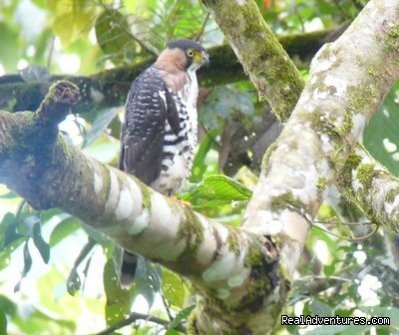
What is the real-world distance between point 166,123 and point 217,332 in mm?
1842

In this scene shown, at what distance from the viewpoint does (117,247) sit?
366 cm

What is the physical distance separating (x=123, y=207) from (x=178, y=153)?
1.99 metres

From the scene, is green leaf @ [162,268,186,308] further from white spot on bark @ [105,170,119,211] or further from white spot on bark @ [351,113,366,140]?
white spot on bark @ [105,170,119,211]

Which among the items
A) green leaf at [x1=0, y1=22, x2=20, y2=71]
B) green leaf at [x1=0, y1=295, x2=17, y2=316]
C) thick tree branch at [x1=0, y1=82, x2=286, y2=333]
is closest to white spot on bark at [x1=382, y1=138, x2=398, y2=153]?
green leaf at [x1=0, y1=295, x2=17, y2=316]

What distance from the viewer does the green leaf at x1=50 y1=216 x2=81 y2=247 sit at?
3.88 metres

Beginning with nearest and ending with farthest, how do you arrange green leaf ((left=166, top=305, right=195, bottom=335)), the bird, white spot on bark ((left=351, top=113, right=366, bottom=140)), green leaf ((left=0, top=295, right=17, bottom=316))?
white spot on bark ((left=351, top=113, right=366, bottom=140))
green leaf ((left=166, top=305, right=195, bottom=335))
green leaf ((left=0, top=295, right=17, bottom=316))
the bird

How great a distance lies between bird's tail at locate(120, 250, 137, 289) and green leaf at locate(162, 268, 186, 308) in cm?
29

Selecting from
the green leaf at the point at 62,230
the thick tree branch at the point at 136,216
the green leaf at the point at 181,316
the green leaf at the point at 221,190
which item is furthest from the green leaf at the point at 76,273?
the thick tree branch at the point at 136,216

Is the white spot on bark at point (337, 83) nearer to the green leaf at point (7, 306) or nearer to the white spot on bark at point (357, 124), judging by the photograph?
the white spot on bark at point (357, 124)

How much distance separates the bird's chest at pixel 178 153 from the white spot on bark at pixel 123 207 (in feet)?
6.40

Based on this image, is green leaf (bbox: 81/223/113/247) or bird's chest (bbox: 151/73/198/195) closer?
green leaf (bbox: 81/223/113/247)

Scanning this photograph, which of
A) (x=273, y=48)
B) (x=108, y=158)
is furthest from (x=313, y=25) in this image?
(x=273, y=48)

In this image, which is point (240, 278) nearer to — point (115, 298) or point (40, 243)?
point (40, 243)

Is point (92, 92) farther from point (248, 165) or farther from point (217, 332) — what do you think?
point (217, 332)
